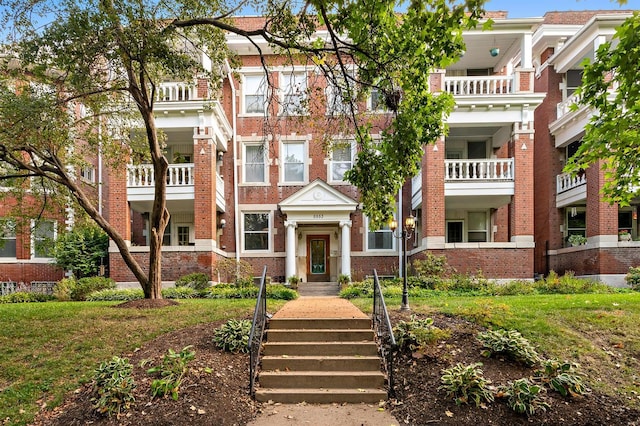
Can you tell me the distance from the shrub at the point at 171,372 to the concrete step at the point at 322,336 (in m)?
1.77

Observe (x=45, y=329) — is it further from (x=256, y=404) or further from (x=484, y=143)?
(x=484, y=143)

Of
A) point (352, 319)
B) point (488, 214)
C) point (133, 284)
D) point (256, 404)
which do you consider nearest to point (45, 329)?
point (256, 404)

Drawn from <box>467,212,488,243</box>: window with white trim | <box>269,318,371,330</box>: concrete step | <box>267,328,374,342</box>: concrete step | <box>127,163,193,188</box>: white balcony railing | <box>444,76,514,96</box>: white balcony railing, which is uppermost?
<box>444,76,514,96</box>: white balcony railing

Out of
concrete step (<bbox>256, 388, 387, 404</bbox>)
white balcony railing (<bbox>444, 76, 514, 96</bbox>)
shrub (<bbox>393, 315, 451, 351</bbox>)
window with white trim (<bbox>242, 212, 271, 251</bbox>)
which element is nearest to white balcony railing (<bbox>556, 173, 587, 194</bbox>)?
white balcony railing (<bbox>444, 76, 514, 96</bbox>)

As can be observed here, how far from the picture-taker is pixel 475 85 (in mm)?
15789

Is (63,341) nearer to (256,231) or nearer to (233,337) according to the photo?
(233,337)

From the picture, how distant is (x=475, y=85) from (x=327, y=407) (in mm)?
14101

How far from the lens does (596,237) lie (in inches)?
596

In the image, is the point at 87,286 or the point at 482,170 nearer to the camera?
the point at 87,286

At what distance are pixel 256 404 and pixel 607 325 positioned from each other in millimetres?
6699

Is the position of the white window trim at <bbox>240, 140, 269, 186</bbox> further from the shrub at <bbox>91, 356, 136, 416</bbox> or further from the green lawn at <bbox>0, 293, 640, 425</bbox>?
the shrub at <bbox>91, 356, 136, 416</bbox>

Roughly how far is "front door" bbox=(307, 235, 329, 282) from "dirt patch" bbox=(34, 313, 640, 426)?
37.6ft

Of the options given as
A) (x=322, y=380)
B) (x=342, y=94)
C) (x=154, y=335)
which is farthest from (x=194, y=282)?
(x=342, y=94)

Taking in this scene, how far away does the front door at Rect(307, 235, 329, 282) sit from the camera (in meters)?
18.1
